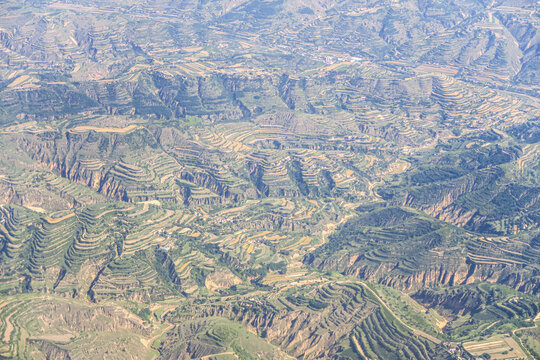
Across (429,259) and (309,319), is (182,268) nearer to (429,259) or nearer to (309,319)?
(309,319)

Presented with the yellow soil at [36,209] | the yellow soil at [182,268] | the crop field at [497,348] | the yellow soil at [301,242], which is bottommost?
the yellow soil at [301,242]

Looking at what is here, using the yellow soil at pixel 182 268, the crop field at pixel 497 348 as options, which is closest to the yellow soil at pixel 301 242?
the yellow soil at pixel 182 268

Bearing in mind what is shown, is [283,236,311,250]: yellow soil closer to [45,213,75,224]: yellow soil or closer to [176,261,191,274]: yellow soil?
[176,261,191,274]: yellow soil

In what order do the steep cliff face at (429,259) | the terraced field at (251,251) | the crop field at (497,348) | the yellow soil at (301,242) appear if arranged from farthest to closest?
the yellow soil at (301,242)
the steep cliff face at (429,259)
the terraced field at (251,251)
the crop field at (497,348)

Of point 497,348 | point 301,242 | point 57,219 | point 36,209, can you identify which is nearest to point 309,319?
point 497,348

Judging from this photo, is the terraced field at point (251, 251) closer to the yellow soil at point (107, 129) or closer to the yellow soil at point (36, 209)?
the yellow soil at point (36, 209)

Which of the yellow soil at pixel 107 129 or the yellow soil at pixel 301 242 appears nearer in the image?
the yellow soil at pixel 301 242

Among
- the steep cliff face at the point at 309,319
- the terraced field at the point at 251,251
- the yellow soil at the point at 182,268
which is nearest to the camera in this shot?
the terraced field at the point at 251,251

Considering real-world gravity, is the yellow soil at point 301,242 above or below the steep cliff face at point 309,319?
below

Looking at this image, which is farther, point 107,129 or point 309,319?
point 107,129

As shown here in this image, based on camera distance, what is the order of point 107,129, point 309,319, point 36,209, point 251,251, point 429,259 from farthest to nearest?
1. point 107,129
2. point 36,209
3. point 251,251
4. point 429,259
5. point 309,319

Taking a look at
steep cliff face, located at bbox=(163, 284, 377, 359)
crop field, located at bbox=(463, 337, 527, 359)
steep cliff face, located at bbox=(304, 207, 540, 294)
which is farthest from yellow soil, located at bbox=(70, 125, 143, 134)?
crop field, located at bbox=(463, 337, 527, 359)
